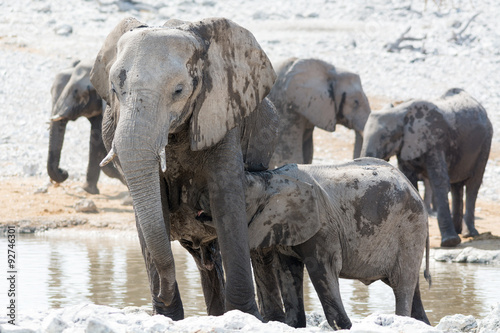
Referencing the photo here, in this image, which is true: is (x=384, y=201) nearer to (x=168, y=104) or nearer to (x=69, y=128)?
(x=168, y=104)

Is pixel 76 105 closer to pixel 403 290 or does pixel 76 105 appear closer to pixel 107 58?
pixel 107 58

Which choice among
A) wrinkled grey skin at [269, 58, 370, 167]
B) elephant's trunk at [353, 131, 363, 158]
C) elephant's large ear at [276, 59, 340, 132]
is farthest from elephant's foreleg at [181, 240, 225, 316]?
elephant's trunk at [353, 131, 363, 158]

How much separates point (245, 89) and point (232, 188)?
550mm

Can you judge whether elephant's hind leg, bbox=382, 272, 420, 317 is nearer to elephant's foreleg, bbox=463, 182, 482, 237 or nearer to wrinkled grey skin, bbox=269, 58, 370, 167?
elephant's foreleg, bbox=463, 182, 482, 237

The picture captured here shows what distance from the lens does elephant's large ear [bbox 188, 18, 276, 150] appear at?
16.2 feet

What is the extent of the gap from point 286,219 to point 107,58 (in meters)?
1.25

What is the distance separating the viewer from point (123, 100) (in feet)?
14.9

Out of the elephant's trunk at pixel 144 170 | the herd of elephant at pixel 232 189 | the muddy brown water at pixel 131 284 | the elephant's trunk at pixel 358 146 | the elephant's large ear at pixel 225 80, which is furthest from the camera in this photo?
the elephant's trunk at pixel 358 146

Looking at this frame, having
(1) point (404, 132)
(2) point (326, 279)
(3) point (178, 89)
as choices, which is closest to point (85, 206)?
(1) point (404, 132)

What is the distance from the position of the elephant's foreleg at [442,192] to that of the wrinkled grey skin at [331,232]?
13.4 ft

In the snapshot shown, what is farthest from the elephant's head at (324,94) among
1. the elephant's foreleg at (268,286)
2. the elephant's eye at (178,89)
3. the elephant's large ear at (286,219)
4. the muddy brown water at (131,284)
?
the elephant's eye at (178,89)

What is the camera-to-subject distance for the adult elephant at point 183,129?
14.8 ft

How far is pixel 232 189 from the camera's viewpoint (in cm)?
502

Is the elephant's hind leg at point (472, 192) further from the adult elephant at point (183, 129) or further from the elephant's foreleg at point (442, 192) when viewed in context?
the adult elephant at point (183, 129)
